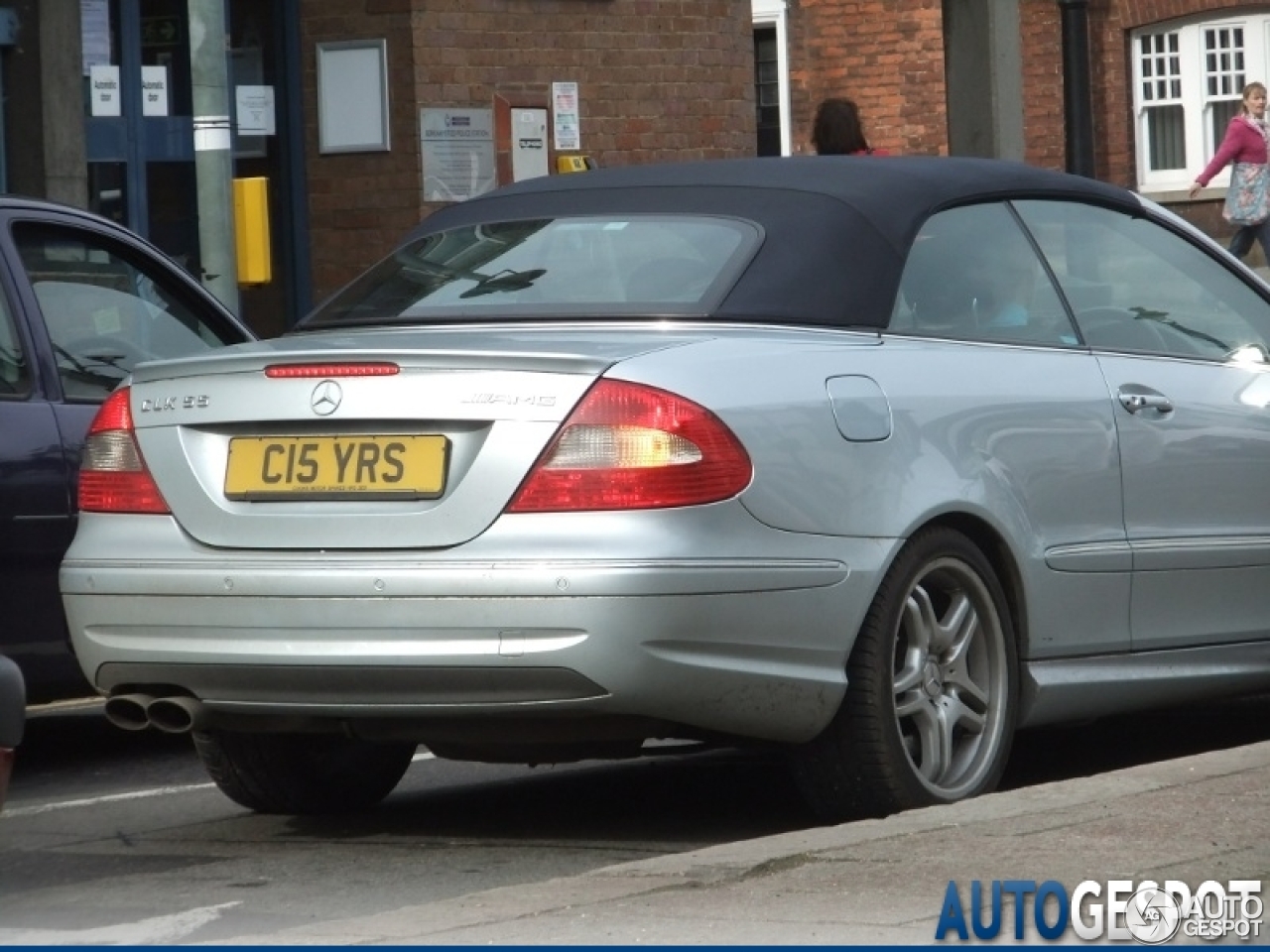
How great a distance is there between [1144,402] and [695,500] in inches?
66.7

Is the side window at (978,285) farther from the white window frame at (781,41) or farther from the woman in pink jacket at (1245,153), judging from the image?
the white window frame at (781,41)

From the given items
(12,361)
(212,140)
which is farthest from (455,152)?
(12,361)

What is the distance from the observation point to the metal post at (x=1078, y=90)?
630 inches

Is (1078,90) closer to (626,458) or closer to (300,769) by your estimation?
(300,769)

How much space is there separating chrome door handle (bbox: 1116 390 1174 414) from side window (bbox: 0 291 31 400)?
9.67ft

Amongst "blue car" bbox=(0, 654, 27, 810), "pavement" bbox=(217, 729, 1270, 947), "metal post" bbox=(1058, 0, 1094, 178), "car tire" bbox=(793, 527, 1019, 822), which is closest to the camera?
"pavement" bbox=(217, 729, 1270, 947)

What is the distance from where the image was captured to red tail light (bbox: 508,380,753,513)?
561cm

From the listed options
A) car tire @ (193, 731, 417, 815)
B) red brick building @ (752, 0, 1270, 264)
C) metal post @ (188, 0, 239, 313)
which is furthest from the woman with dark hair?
red brick building @ (752, 0, 1270, 264)

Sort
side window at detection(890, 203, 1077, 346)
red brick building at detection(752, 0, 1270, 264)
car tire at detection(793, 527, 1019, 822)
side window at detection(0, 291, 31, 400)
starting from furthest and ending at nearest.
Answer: red brick building at detection(752, 0, 1270, 264) < side window at detection(0, 291, 31, 400) < side window at detection(890, 203, 1077, 346) < car tire at detection(793, 527, 1019, 822)

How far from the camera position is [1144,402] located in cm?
688

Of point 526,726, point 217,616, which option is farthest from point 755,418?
point 217,616

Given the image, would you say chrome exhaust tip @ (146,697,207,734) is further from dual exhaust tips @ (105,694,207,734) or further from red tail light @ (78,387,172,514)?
red tail light @ (78,387,172,514)

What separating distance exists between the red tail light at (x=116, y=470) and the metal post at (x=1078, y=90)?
1039 cm

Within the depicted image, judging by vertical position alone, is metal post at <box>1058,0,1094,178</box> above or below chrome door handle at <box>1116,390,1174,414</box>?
above
